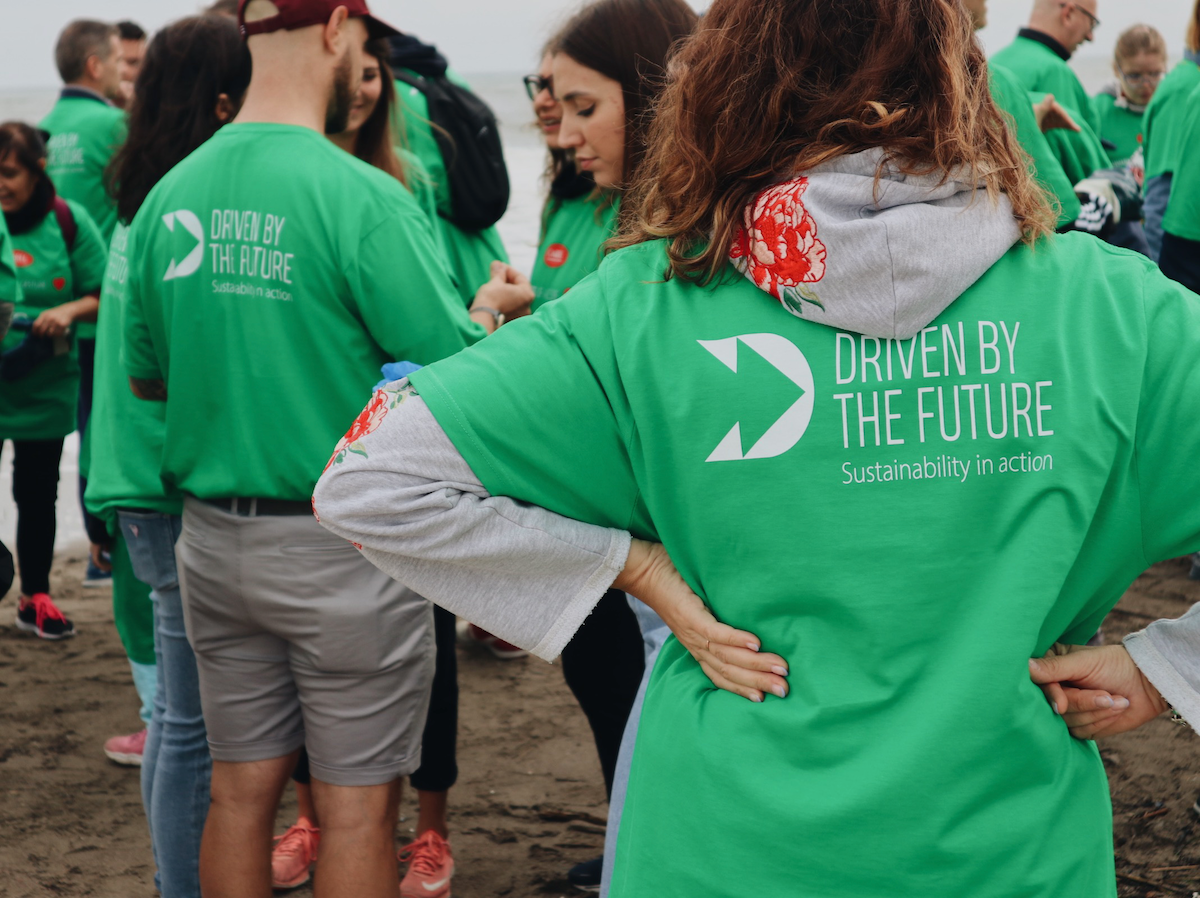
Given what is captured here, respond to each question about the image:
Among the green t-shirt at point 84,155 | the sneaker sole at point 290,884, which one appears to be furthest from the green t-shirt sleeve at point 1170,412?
the green t-shirt at point 84,155

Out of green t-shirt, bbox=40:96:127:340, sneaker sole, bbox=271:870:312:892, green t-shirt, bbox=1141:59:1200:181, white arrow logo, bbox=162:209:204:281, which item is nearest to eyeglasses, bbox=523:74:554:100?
white arrow logo, bbox=162:209:204:281

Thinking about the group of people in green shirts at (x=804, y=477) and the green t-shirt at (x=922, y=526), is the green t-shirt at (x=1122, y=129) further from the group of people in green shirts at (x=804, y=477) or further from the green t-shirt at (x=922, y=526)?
the green t-shirt at (x=922, y=526)

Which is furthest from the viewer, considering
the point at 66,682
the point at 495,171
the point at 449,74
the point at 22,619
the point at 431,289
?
the point at 22,619

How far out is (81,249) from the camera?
184 inches

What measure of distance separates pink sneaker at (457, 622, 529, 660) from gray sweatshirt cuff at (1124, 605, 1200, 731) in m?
3.51

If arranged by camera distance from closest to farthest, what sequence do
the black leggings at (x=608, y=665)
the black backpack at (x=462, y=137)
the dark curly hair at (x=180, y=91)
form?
the dark curly hair at (x=180, y=91) < the black leggings at (x=608, y=665) < the black backpack at (x=462, y=137)

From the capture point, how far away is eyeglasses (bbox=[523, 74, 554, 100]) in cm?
293

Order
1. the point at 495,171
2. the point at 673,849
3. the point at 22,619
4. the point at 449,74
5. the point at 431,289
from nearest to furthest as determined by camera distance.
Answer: the point at 673,849
the point at 431,289
the point at 495,171
the point at 449,74
the point at 22,619

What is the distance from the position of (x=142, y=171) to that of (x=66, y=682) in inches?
99.9

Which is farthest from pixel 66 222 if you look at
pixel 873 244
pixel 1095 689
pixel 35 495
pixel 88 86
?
pixel 1095 689

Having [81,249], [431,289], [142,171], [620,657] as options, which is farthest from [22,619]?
[431,289]

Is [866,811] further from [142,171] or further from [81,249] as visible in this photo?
[81,249]

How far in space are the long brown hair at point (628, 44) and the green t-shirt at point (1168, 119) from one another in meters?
2.91

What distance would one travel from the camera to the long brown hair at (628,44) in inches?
97.7
